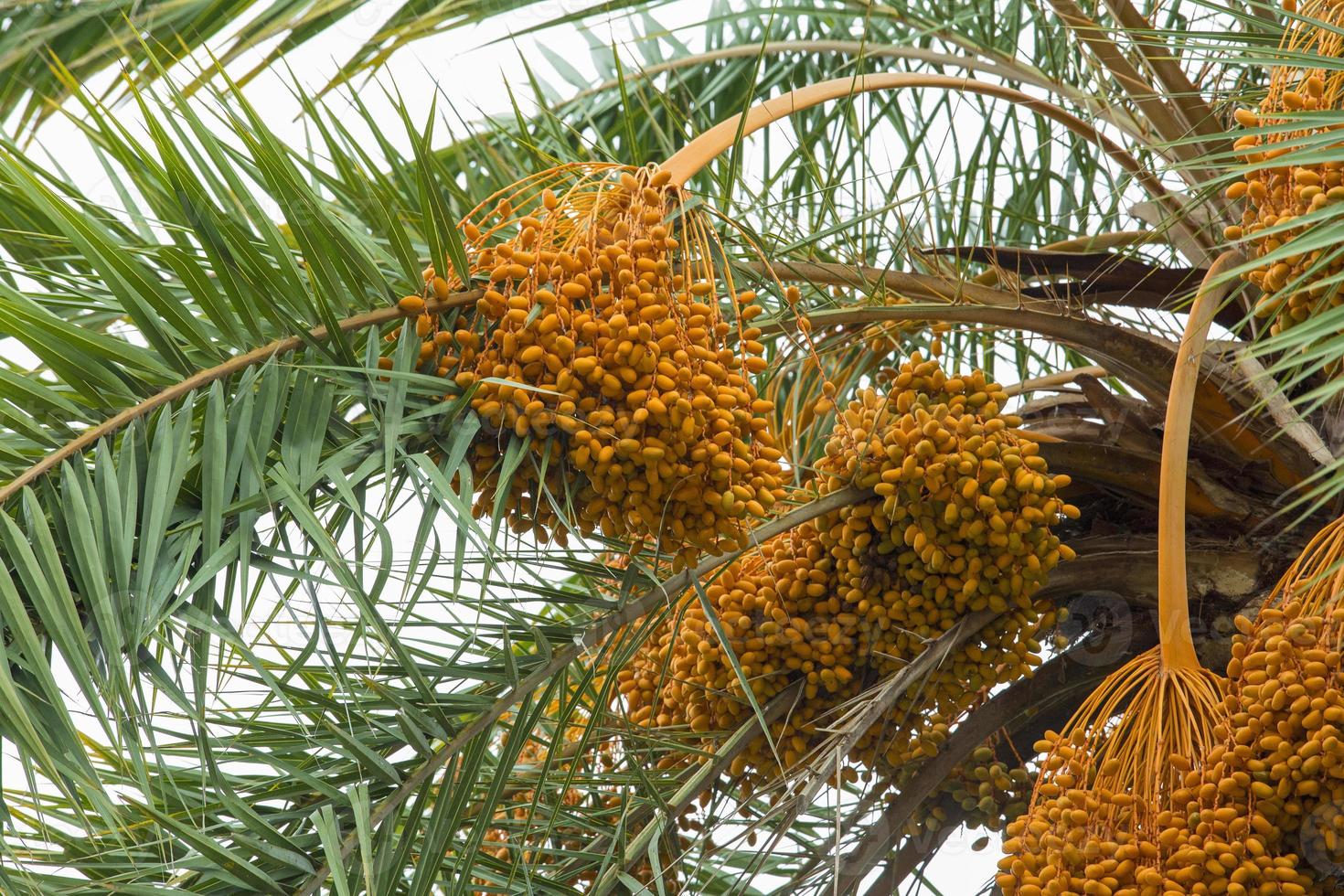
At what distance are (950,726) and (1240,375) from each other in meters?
0.59

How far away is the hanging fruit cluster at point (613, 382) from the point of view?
46.9 inches

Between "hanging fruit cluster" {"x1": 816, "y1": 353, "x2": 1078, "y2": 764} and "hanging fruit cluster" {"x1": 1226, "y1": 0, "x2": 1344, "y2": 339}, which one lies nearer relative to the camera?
"hanging fruit cluster" {"x1": 1226, "y1": 0, "x2": 1344, "y2": 339}

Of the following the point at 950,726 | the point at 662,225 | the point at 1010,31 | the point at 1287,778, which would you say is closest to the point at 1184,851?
the point at 1287,778

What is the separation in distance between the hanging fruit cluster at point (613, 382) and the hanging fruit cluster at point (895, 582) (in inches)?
11.6

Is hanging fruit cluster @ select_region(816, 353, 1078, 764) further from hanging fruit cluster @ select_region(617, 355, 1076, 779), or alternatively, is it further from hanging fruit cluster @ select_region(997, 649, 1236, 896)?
hanging fruit cluster @ select_region(997, 649, 1236, 896)

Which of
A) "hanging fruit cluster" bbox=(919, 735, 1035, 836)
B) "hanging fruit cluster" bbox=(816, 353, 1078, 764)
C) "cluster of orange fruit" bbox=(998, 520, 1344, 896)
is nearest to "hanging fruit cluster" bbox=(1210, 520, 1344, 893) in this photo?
"cluster of orange fruit" bbox=(998, 520, 1344, 896)

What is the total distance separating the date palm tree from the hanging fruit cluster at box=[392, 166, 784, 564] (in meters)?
0.04

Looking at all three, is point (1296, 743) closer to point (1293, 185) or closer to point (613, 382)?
point (1293, 185)

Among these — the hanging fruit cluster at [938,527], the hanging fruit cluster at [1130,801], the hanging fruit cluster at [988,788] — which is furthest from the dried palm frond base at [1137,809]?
the hanging fruit cluster at [988,788]

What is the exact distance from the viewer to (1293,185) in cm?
127

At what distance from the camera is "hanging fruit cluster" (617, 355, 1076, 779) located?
60.7 inches

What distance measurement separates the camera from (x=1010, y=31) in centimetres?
232

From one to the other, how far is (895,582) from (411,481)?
630 millimetres

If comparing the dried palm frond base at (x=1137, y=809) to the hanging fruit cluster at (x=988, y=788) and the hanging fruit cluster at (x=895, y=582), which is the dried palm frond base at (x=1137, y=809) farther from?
the hanging fruit cluster at (x=988, y=788)
